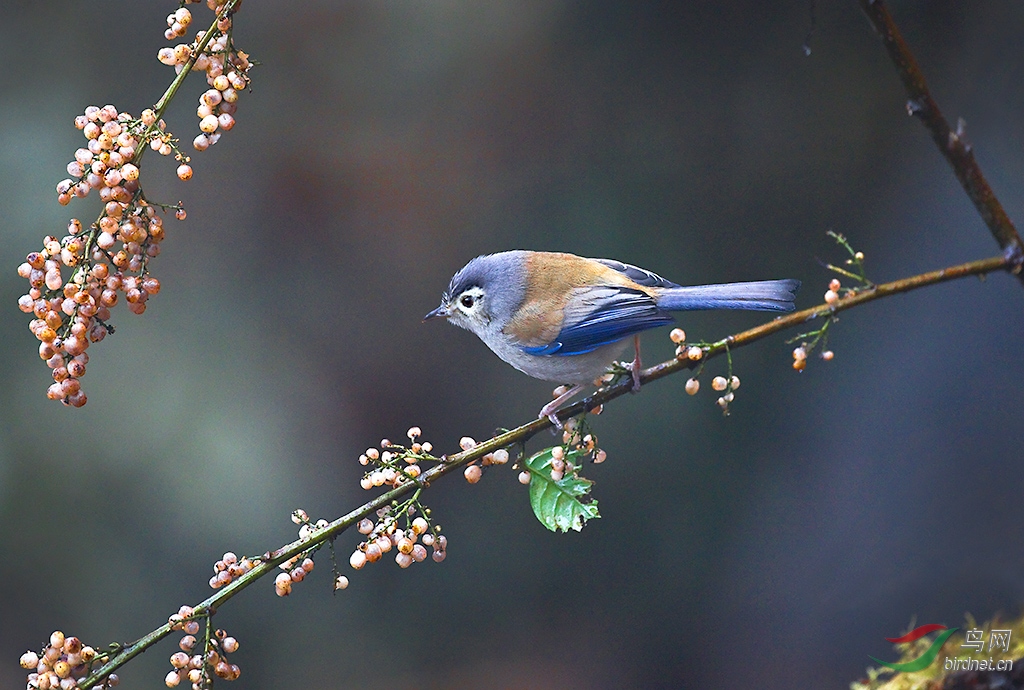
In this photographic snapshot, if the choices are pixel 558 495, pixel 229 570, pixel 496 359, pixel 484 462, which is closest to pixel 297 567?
pixel 229 570

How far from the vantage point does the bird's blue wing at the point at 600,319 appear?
1.88m

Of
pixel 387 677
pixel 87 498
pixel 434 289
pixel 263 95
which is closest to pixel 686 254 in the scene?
pixel 434 289

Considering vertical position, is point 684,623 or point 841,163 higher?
point 841,163

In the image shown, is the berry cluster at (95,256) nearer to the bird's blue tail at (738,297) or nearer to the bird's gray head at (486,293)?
the bird's gray head at (486,293)

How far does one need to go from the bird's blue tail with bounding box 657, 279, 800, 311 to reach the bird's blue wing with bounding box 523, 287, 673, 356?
0.14 feet

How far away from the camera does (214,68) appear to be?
129cm

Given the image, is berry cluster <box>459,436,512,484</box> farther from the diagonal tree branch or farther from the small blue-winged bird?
the diagonal tree branch

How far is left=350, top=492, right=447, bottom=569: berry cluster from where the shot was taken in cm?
129

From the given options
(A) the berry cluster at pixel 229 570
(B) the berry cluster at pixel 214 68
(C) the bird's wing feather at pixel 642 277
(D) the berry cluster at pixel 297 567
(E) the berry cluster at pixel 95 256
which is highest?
(B) the berry cluster at pixel 214 68

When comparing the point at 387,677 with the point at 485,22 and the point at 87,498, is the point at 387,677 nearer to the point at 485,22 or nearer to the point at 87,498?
the point at 87,498

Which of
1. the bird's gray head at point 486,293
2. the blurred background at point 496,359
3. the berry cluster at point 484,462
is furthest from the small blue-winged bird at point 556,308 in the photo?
the blurred background at point 496,359

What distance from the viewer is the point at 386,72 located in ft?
10.9

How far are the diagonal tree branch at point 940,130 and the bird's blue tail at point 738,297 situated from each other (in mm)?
329

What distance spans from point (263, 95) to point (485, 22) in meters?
0.91
